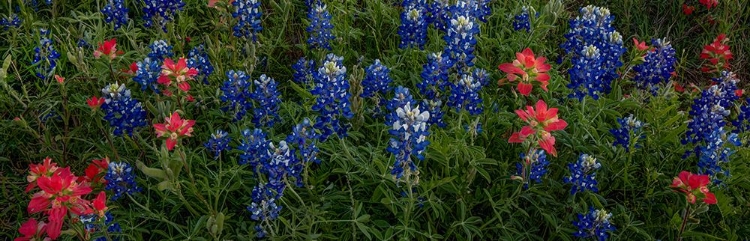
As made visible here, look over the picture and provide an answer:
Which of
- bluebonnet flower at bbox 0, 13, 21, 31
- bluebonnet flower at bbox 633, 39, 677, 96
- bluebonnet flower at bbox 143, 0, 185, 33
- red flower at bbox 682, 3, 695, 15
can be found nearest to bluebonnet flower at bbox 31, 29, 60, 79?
bluebonnet flower at bbox 0, 13, 21, 31

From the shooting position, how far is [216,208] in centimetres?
261

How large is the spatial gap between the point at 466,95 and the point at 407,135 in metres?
0.56

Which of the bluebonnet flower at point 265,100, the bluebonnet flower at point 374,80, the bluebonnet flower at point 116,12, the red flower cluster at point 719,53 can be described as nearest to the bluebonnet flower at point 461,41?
the bluebonnet flower at point 374,80

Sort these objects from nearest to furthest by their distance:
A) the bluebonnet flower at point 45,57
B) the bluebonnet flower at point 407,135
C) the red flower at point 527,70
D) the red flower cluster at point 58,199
Answer: the red flower cluster at point 58,199 < the bluebonnet flower at point 407,135 < the red flower at point 527,70 < the bluebonnet flower at point 45,57

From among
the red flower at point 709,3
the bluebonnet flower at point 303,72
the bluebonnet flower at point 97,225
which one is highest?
the red flower at point 709,3

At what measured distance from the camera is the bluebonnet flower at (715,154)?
264cm

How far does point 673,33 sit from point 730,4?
37 centimetres

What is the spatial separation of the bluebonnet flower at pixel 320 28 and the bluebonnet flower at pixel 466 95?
939mm

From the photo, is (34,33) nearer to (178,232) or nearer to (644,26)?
(178,232)

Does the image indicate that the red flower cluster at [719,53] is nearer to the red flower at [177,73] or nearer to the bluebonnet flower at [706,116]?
the bluebonnet flower at [706,116]

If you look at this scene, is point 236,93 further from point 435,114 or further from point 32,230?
point 32,230

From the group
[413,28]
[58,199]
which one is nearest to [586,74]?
[413,28]

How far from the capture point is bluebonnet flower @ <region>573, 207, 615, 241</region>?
8.38ft

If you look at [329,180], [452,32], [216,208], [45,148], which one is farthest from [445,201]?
[45,148]
